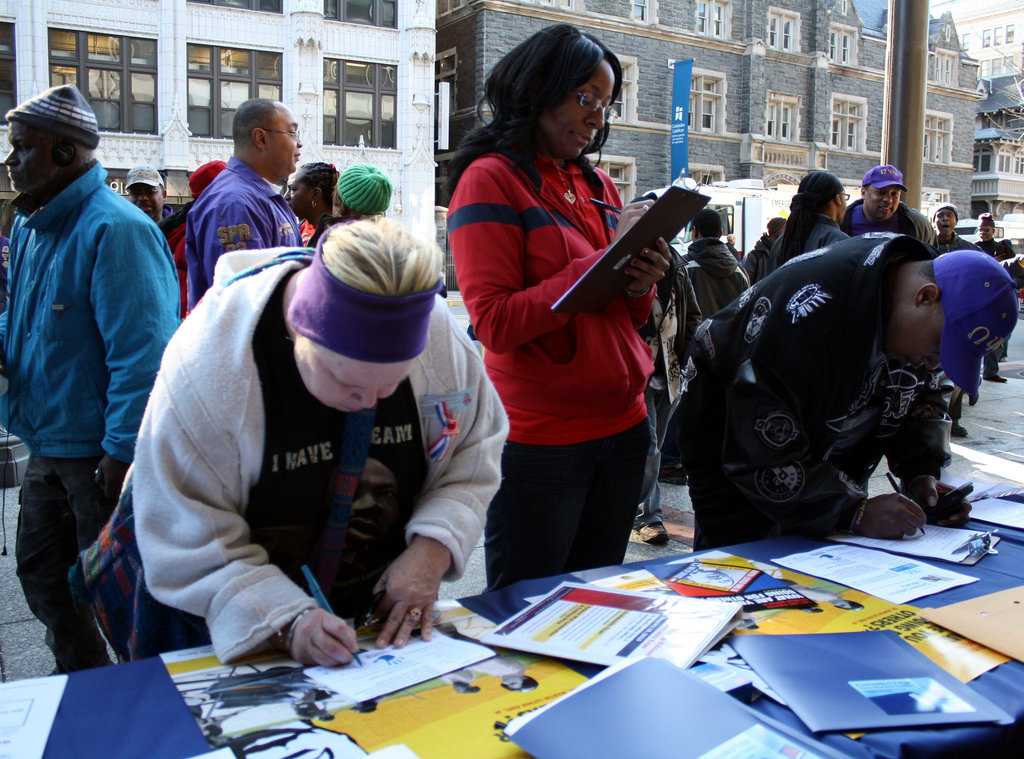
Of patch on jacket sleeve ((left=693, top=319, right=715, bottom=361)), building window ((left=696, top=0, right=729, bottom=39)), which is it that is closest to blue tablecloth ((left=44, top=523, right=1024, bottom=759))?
patch on jacket sleeve ((left=693, top=319, right=715, bottom=361))

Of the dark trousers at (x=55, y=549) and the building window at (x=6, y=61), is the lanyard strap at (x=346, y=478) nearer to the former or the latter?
the dark trousers at (x=55, y=549)

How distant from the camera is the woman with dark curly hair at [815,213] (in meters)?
4.72

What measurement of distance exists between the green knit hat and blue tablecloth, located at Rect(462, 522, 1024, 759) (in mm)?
2371

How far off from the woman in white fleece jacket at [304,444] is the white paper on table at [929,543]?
113 cm

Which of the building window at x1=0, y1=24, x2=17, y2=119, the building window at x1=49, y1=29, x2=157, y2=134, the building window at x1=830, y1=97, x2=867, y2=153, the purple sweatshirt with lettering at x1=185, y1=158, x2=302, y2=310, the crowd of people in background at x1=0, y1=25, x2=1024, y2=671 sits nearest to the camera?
the crowd of people in background at x1=0, y1=25, x2=1024, y2=671

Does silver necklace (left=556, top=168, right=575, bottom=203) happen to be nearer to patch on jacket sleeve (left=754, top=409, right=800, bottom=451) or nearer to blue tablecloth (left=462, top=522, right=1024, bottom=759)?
patch on jacket sleeve (left=754, top=409, right=800, bottom=451)

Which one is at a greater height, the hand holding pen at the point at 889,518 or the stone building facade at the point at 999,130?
the stone building facade at the point at 999,130

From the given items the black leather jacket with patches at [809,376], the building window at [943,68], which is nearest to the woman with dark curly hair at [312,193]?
the black leather jacket with patches at [809,376]

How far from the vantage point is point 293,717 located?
1262 mm

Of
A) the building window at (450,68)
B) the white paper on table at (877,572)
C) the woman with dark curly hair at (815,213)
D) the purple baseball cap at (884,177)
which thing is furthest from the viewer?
the building window at (450,68)

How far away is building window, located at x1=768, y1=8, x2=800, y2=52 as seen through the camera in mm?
27594

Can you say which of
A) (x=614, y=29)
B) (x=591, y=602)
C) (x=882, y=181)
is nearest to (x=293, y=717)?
(x=591, y=602)

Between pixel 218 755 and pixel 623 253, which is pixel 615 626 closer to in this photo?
pixel 218 755

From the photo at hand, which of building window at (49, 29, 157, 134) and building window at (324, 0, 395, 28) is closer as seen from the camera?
building window at (49, 29, 157, 134)
